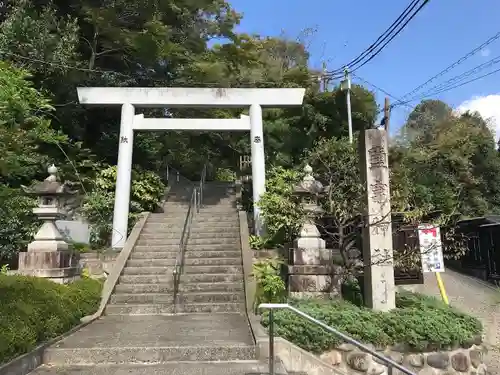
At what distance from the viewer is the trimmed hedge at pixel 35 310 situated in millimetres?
5254

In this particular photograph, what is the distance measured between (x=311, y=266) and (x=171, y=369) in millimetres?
4079

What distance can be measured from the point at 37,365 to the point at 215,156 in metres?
17.2

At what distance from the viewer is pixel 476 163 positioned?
2206 cm

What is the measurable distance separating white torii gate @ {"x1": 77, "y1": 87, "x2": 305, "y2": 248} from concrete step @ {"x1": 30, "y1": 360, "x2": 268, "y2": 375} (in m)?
Result: 7.38

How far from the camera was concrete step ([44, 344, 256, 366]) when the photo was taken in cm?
591

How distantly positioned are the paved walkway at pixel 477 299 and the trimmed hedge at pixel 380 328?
0.73 meters

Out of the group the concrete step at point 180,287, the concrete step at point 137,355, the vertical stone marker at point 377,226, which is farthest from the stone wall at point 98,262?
the vertical stone marker at point 377,226

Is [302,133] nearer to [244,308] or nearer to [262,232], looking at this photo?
[262,232]

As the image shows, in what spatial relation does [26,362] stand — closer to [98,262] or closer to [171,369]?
[171,369]

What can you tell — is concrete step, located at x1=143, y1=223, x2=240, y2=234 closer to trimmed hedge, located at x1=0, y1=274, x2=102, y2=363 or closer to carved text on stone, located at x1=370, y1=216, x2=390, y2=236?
trimmed hedge, located at x1=0, y1=274, x2=102, y2=363

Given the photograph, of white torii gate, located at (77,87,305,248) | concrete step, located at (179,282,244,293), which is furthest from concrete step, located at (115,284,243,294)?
white torii gate, located at (77,87,305,248)

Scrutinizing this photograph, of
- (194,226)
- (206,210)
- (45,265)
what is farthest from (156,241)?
(206,210)

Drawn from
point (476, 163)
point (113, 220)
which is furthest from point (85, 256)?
point (476, 163)

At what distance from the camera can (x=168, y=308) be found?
28.8 ft
